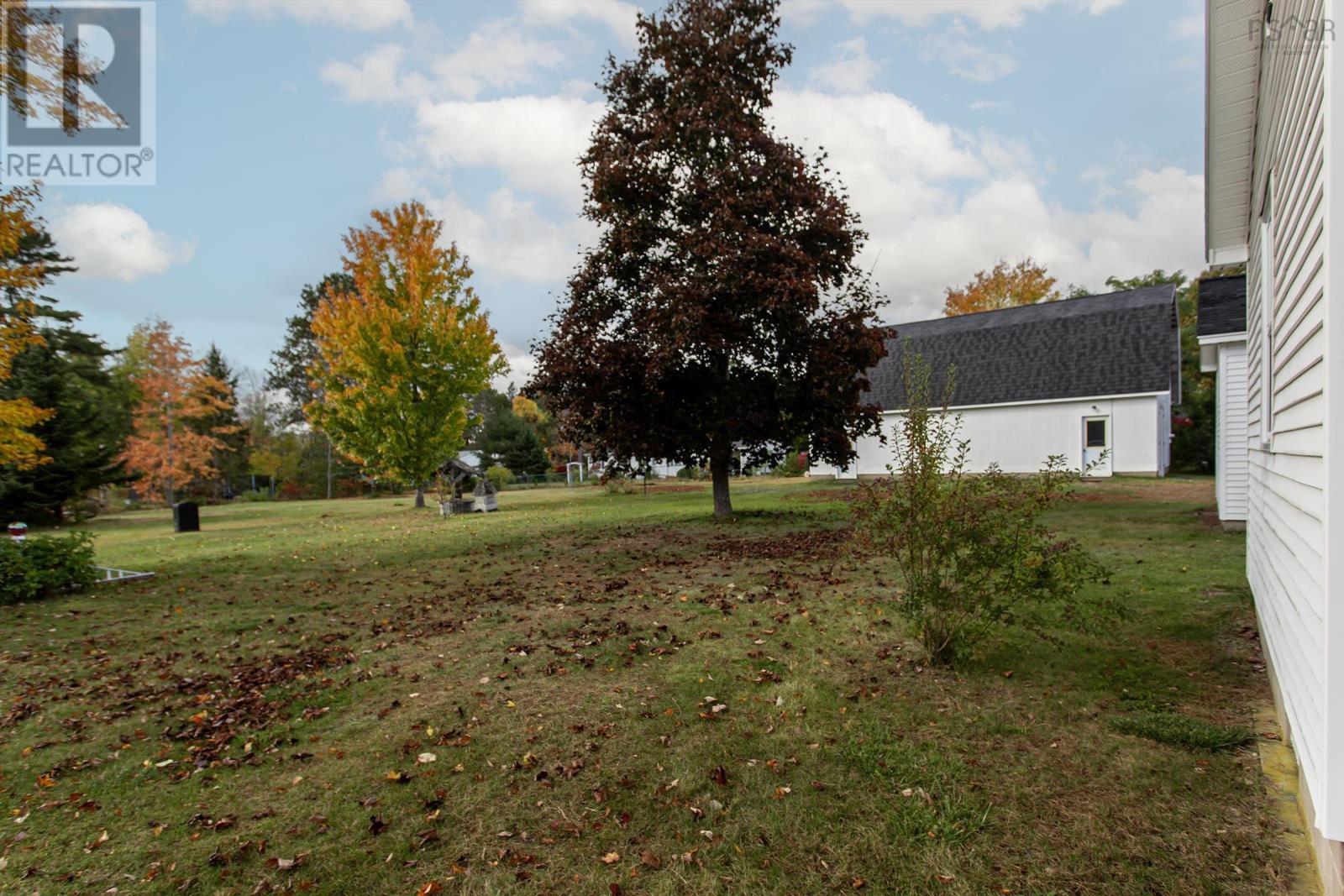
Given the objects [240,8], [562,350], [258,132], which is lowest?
[562,350]

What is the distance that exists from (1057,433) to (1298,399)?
944 inches

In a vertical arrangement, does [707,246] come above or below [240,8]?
below

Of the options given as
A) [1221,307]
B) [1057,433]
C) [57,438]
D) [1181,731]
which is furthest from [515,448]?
[1181,731]

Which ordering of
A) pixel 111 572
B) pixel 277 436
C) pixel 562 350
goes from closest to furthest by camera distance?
pixel 111 572
pixel 562 350
pixel 277 436

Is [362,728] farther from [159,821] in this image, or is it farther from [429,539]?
[429,539]

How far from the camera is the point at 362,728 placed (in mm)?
4621

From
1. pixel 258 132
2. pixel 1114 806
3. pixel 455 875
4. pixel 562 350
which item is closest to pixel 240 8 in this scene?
pixel 258 132

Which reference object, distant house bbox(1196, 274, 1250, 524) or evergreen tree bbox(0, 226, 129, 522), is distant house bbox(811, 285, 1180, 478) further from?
evergreen tree bbox(0, 226, 129, 522)

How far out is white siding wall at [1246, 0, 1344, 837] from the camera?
2338 millimetres

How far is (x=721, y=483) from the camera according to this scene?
15.7m

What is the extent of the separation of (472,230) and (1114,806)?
83.3 ft

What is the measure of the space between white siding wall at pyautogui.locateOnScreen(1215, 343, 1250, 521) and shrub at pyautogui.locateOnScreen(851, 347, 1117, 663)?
7.34m

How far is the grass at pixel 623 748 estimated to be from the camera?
3104mm

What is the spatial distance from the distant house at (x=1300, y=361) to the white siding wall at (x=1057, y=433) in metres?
15.8
